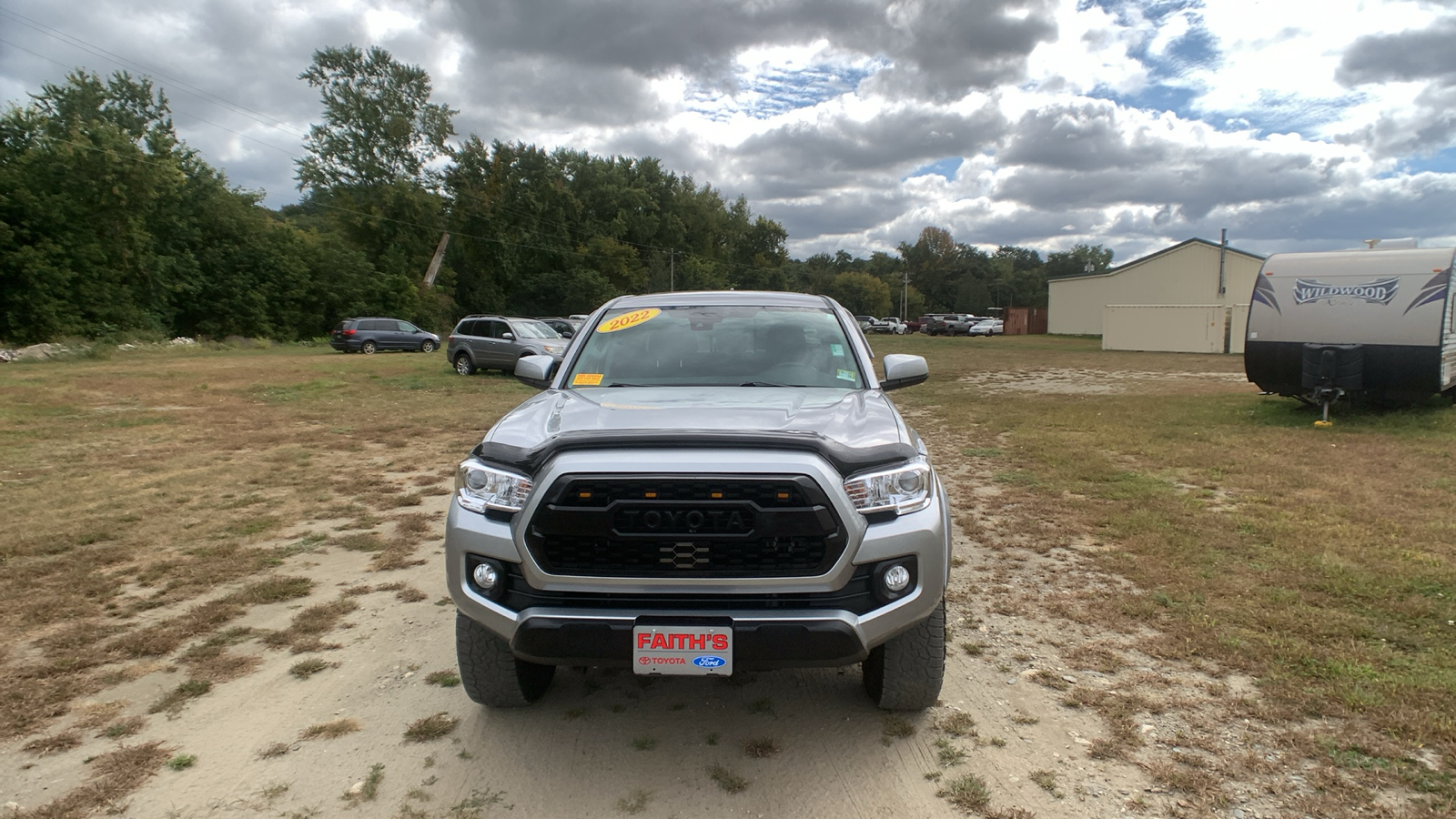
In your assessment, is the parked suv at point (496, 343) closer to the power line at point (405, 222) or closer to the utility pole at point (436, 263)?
the power line at point (405, 222)

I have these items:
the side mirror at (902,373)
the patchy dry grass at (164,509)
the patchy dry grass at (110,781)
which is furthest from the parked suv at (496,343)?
the patchy dry grass at (110,781)

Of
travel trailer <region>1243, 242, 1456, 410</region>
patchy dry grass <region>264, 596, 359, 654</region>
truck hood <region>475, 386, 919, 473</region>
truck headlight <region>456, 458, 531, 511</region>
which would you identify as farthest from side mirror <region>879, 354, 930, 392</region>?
travel trailer <region>1243, 242, 1456, 410</region>

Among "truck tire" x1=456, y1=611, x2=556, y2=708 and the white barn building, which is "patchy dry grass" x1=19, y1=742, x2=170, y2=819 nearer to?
"truck tire" x1=456, y1=611, x2=556, y2=708

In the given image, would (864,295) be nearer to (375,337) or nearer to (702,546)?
(375,337)

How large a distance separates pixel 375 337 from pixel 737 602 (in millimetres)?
33969

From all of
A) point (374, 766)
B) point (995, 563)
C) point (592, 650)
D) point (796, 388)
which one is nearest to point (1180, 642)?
point (995, 563)

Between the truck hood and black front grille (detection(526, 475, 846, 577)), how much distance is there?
0.54 ft

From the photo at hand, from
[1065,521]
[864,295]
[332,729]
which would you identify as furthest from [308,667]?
[864,295]

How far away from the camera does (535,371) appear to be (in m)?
4.47

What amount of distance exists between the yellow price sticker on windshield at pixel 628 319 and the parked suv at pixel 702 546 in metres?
1.48

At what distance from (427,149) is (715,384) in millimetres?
59331

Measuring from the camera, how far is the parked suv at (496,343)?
20.7 metres

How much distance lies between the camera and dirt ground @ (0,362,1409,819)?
8.82ft

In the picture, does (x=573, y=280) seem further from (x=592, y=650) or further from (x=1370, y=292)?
(x=592, y=650)
